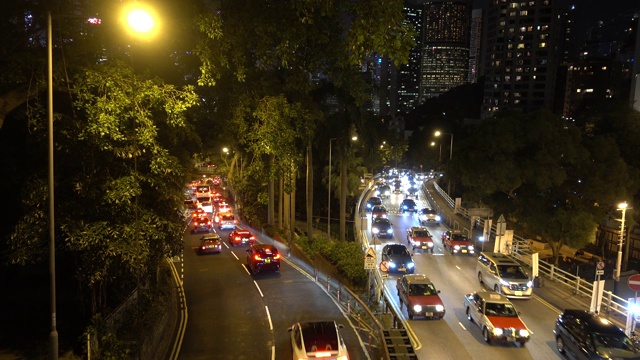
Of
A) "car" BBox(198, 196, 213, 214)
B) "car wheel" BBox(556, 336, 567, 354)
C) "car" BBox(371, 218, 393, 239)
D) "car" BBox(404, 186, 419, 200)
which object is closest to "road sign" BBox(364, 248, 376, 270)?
"car wheel" BBox(556, 336, 567, 354)

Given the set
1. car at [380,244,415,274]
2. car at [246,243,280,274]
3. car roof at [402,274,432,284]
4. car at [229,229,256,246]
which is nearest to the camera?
car roof at [402,274,432,284]

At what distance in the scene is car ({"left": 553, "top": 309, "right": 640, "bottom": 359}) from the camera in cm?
1610

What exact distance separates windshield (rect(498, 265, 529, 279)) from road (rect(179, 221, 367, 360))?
28.9 feet

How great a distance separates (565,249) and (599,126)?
1244 centimetres

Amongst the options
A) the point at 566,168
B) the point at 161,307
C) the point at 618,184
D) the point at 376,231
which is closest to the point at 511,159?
the point at 566,168

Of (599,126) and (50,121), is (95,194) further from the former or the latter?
(599,126)

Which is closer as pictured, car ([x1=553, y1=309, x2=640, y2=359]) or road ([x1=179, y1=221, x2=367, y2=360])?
car ([x1=553, y1=309, x2=640, y2=359])

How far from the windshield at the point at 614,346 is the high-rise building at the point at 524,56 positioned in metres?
114

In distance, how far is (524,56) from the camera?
126938mm

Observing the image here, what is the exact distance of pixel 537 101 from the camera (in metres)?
125

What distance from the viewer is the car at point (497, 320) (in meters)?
18.6

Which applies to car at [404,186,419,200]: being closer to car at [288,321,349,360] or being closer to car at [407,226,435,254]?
car at [407,226,435,254]

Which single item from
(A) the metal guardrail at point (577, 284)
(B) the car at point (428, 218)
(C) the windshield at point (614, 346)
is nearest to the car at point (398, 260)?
(A) the metal guardrail at point (577, 284)

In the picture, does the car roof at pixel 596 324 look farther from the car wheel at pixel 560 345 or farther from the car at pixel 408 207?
the car at pixel 408 207
